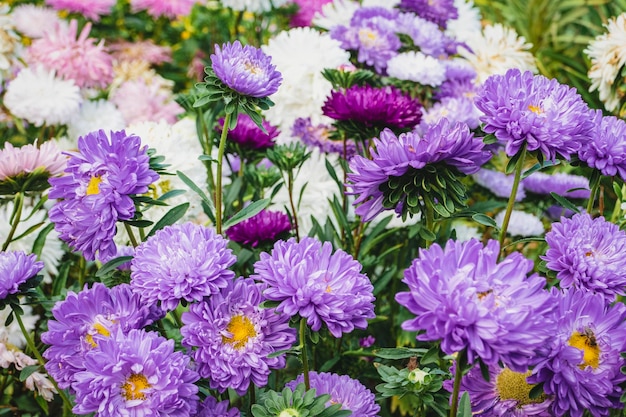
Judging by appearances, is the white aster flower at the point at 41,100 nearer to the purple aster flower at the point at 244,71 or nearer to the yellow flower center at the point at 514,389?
the purple aster flower at the point at 244,71

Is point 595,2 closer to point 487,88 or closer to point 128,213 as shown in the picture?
point 487,88

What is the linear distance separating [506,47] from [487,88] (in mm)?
977

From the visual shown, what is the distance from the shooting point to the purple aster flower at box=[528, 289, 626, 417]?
764 millimetres

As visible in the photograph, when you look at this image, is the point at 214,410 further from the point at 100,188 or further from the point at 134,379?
the point at 100,188

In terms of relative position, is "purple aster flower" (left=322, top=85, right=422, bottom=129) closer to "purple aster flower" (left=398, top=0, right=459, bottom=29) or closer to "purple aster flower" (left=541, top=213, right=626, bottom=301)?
"purple aster flower" (left=541, top=213, right=626, bottom=301)

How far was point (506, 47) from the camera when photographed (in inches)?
69.8

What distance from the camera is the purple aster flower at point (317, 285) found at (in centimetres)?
77

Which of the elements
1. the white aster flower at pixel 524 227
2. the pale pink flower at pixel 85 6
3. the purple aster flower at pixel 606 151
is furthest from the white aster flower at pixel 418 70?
the pale pink flower at pixel 85 6

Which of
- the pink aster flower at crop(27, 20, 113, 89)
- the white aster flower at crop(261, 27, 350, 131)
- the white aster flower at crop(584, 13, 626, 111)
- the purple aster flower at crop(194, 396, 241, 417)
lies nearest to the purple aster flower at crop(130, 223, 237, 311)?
the purple aster flower at crop(194, 396, 241, 417)

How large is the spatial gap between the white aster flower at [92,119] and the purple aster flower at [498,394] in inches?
A: 41.9

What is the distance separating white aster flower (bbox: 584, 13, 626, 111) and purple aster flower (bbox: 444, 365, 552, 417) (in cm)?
81

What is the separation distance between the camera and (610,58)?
1465mm

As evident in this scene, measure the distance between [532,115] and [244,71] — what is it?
360 mm

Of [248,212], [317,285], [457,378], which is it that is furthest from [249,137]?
[457,378]
